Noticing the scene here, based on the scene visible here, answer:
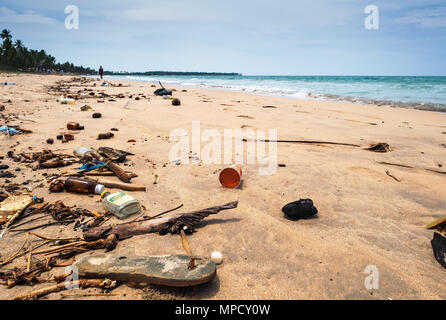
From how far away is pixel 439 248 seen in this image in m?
1.94

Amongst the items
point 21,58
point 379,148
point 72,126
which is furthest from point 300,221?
point 21,58

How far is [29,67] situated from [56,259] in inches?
2873

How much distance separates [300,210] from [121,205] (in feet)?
5.73

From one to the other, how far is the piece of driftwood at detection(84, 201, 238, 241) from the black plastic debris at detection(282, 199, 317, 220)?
650mm

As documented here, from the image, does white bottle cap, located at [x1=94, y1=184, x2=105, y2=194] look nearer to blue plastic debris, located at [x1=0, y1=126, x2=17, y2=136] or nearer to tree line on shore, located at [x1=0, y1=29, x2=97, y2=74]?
blue plastic debris, located at [x1=0, y1=126, x2=17, y2=136]

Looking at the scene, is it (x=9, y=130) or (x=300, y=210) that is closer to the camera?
(x=300, y=210)

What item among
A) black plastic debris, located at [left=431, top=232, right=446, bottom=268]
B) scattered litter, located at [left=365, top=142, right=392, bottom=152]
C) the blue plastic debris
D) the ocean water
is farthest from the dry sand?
the ocean water

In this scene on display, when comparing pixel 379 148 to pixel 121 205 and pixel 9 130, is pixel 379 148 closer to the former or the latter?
pixel 121 205

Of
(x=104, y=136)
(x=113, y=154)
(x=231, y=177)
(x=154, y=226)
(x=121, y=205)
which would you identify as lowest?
(x=154, y=226)

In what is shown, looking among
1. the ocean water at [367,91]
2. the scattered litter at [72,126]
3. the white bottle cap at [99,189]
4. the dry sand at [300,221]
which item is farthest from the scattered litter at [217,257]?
the ocean water at [367,91]

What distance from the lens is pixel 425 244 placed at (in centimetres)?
209

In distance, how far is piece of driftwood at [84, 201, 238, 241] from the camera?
6.66 ft

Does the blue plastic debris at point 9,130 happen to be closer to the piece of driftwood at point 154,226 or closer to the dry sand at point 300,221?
the dry sand at point 300,221

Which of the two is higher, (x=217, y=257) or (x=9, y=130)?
(x=9, y=130)
